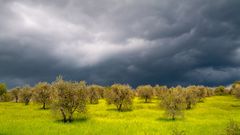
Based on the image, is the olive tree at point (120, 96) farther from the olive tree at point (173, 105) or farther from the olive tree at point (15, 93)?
the olive tree at point (15, 93)

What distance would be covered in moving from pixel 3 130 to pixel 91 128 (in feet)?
45.9

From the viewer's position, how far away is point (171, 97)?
2702 inches

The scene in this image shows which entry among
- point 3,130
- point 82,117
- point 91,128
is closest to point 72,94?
point 82,117

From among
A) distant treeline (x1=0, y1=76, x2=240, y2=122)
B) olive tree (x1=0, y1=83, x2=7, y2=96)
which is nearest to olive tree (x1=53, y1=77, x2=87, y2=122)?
distant treeline (x1=0, y1=76, x2=240, y2=122)

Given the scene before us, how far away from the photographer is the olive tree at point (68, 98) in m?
56.4

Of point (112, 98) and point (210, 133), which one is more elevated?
point (112, 98)

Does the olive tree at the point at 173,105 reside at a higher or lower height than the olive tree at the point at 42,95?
lower

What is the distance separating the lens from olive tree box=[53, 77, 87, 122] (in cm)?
5644

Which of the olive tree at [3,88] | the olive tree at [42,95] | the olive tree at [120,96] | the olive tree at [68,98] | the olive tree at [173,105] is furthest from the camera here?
the olive tree at [3,88]

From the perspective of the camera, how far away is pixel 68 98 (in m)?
57.1

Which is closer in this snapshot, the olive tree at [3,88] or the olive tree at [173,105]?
the olive tree at [173,105]

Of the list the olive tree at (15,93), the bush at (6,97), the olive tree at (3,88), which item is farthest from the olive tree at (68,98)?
the bush at (6,97)

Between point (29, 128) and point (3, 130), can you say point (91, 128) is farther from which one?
point (3, 130)

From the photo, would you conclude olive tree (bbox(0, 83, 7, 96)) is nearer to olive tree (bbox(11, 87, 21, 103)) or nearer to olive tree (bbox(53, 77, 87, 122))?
olive tree (bbox(11, 87, 21, 103))
